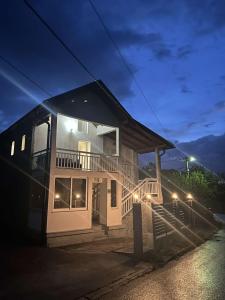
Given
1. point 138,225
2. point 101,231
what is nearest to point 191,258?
point 138,225

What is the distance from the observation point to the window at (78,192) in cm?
1258

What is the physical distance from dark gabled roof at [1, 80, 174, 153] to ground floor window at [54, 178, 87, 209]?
151 inches

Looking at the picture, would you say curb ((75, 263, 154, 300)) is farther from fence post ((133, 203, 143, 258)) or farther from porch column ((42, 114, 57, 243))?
porch column ((42, 114, 57, 243))

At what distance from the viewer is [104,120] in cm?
1516

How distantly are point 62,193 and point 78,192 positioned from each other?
1026mm

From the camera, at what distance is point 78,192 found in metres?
12.9

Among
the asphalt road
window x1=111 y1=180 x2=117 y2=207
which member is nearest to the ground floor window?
window x1=111 y1=180 x2=117 y2=207

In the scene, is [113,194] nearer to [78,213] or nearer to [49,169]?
[78,213]

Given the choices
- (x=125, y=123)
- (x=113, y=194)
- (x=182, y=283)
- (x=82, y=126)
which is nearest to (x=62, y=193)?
(x=113, y=194)

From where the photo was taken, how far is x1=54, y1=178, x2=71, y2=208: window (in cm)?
1197

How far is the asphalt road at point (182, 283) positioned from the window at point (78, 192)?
236 inches

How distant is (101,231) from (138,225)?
15.3 ft

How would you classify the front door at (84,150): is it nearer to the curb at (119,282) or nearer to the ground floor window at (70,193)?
the ground floor window at (70,193)

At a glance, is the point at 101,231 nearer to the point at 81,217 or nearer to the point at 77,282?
the point at 81,217
